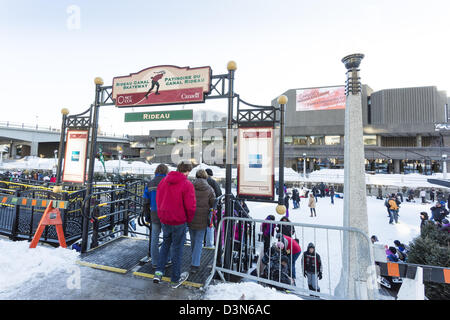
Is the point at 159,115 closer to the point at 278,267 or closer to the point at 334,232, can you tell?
the point at 278,267

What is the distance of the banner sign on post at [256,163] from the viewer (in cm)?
436

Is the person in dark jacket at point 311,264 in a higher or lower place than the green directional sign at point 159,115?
lower

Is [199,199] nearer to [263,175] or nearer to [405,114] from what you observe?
[263,175]

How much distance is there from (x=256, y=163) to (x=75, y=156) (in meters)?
5.25

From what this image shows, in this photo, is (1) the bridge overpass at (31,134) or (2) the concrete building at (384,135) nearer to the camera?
(2) the concrete building at (384,135)

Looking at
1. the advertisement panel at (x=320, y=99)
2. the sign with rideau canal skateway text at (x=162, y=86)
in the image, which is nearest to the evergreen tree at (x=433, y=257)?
the sign with rideau canal skateway text at (x=162, y=86)

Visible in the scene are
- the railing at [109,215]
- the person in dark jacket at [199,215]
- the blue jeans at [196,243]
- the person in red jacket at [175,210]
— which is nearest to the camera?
the person in red jacket at [175,210]

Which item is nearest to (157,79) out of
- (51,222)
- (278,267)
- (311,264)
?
(51,222)

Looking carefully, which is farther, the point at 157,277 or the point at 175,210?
the point at 157,277

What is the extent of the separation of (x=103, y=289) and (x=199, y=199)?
200 cm

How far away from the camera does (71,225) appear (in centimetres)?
719

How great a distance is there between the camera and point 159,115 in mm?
5039

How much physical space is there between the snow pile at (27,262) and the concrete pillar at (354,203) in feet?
15.7

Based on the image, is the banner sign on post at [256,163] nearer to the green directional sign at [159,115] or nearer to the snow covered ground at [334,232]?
the green directional sign at [159,115]
